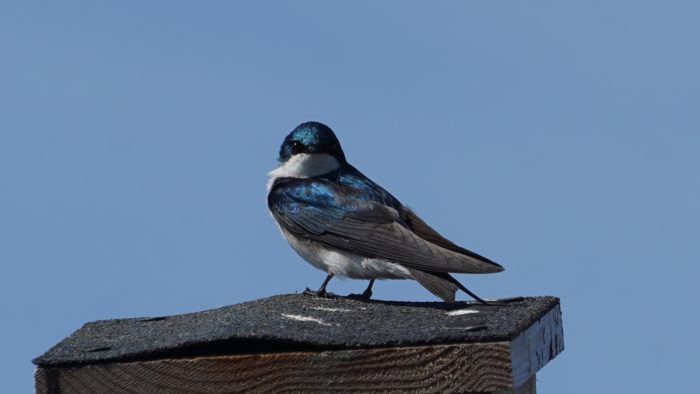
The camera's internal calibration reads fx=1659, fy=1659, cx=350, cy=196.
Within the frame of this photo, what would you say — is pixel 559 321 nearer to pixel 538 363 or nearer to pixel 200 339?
pixel 538 363

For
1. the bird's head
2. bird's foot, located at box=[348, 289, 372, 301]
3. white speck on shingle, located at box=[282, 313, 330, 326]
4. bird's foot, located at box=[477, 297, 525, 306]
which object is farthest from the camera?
the bird's head

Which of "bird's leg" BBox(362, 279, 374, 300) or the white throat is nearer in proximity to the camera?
"bird's leg" BBox(362, 279, 374, 300)

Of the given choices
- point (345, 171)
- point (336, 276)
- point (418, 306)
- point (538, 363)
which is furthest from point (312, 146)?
point (538, 363)

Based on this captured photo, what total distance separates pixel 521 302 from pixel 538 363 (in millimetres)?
421

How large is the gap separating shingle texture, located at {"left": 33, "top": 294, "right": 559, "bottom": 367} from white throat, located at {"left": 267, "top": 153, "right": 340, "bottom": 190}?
3.70 ft

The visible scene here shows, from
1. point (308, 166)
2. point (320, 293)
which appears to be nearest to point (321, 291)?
point (320, 293)

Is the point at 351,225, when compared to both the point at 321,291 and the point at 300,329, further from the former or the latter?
the point at 300,329

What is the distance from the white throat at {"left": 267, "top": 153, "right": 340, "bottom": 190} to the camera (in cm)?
675

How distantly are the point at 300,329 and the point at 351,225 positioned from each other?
126cm

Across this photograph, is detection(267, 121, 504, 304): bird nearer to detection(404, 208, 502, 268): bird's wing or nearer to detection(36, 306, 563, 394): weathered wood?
detection(404, 208, 502, 268): bird's wing

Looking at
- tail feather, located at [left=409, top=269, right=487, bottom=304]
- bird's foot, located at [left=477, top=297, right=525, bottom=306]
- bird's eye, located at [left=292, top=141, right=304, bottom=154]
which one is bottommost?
bird's foot, located at [left=477, top=297, right=525, bottom=306]

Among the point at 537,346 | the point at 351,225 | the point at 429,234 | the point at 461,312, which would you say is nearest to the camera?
the point at 537,346

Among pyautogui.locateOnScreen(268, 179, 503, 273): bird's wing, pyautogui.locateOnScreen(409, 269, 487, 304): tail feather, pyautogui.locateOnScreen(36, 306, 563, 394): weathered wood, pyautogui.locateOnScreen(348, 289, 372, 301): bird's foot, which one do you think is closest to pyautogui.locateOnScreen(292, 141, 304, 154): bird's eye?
pyautogui.locateOnScreen(268, 179, 503, 273): bird's wing

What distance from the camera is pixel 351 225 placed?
6230 millimetres
